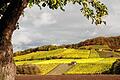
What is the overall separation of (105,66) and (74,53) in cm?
3842

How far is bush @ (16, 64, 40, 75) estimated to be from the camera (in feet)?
305

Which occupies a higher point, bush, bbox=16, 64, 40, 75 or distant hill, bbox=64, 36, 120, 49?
distant hill, bbox=64, 36, 120, 49

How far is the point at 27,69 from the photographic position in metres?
94.3

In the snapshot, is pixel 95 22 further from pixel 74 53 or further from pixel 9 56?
pixel 74 53

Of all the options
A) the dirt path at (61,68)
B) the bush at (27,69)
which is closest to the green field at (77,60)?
the dirt path at (61,68)

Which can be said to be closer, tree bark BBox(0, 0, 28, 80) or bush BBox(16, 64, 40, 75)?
tree bark BBox(0, 0, 28, 80)

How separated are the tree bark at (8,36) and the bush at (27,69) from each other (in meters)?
60.2

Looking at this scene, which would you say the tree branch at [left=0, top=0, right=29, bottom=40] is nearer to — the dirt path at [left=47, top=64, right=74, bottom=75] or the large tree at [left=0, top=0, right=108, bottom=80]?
the large tree at [left=0, top=0, right=108, bottom=80]

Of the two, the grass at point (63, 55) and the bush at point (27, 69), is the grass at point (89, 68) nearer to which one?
the bush at point (27, 69)

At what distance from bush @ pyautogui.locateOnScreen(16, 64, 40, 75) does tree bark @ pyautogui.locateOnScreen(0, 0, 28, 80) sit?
6019cm

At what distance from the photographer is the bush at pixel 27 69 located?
92969 mm

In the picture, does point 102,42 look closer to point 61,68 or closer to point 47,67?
point 47,67

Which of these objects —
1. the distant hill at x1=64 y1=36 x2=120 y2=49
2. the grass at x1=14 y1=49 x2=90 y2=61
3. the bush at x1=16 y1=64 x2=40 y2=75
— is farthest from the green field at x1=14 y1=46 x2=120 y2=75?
the distant hill at x1=64 y1=36 x2=120 y2=49

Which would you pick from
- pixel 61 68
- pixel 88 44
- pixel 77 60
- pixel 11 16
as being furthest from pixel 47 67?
pixel 11 16
